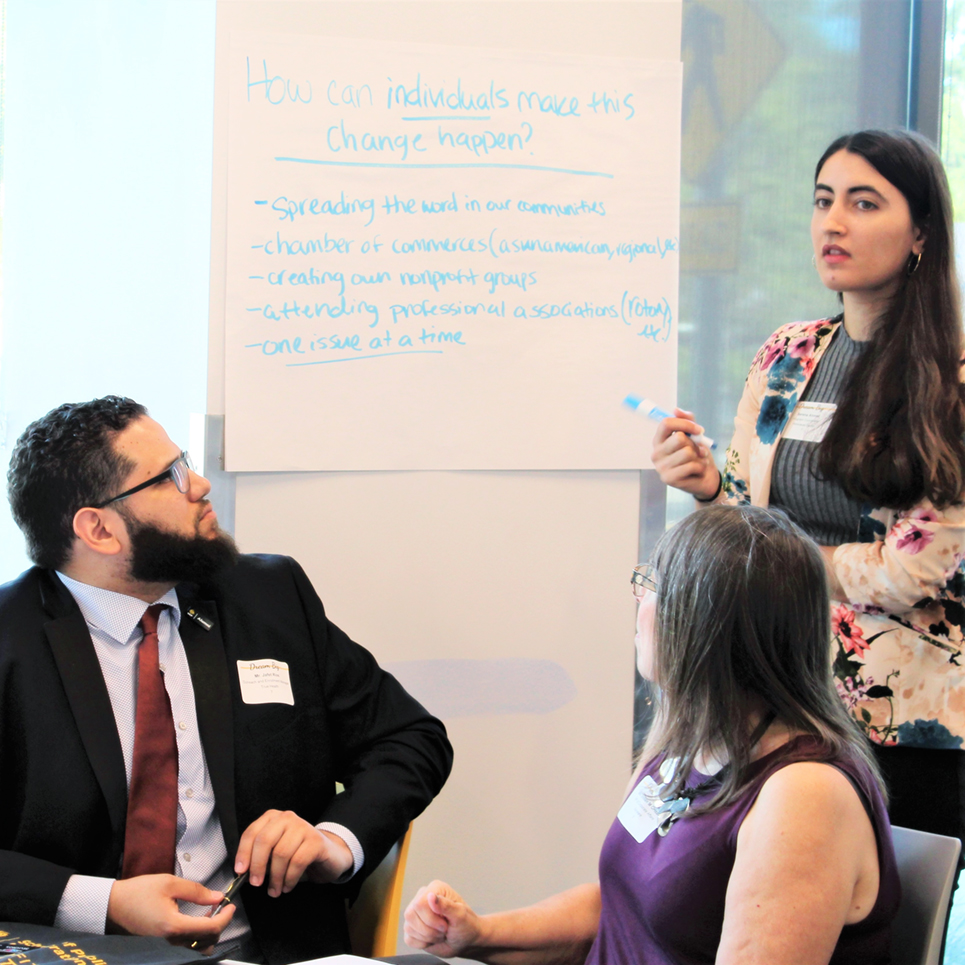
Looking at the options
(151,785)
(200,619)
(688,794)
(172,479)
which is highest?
(172,479)

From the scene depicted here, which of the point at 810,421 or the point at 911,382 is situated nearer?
the point at 911,382

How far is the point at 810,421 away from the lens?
205 centimetres

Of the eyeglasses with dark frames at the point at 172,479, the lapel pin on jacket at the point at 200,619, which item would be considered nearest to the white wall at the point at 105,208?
the eyeglasses with dark frames at the point at 172,479

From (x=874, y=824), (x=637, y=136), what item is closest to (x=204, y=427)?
(x=637, y=136)

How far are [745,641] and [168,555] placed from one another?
3.32 feet

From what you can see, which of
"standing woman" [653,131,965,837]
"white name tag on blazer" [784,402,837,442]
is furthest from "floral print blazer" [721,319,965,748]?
"white name tag on blazer" [784,402,837,442]

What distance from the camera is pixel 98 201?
2.87 m

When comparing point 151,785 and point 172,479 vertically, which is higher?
point 172,479

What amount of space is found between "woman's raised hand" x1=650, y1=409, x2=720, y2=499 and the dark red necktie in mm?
1051

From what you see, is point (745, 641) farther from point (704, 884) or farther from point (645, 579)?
point (704, 884)

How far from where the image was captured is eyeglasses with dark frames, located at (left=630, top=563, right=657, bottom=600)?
142cm

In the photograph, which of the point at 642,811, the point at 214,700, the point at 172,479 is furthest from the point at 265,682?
the point at 642,811

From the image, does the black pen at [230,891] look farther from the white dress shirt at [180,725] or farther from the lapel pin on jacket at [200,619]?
the lapel pin on jacket at [200,619]

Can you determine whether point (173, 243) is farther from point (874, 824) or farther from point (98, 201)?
point (874, 824)
